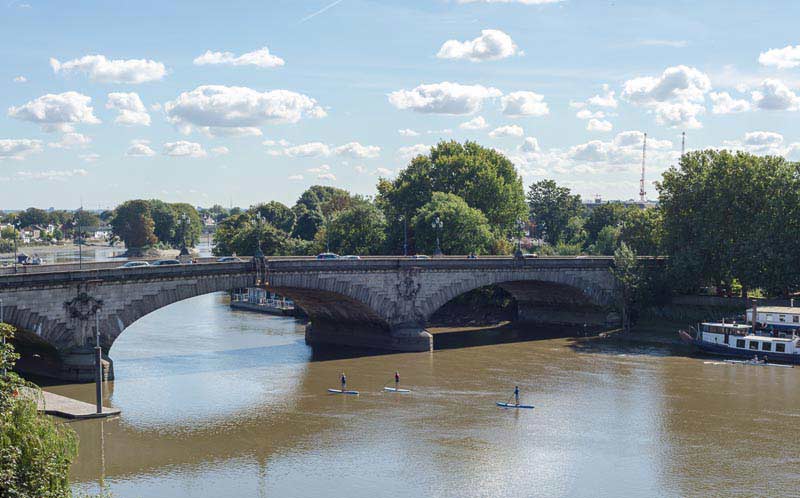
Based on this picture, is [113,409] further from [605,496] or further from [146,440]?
[605,496]

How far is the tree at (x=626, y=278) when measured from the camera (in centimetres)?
9550

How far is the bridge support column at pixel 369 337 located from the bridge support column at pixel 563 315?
2442 centimetres

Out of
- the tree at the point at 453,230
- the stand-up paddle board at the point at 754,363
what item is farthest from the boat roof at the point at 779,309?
the tree at the point at 453,230

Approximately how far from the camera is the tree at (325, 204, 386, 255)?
128 meters

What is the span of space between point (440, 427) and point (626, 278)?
4831 cm

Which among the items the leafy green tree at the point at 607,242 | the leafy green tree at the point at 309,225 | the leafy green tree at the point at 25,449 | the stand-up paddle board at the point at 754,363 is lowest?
the stand-up paddle board at the point at 754,363

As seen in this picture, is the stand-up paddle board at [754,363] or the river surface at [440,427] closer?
the river surface at [440,427]

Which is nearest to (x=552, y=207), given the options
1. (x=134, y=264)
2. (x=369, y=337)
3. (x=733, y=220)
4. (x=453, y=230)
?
(x=453, y=230)

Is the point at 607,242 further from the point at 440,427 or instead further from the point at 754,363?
the point at 440,427

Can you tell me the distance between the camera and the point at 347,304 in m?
83.7

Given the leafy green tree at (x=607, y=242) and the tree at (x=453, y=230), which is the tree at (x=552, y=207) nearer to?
the leafy green tree at (x=607, y=242)

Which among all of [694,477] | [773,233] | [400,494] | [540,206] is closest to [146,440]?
[400,494]

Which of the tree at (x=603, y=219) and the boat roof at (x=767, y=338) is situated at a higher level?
the tree at (x=603, y=219)

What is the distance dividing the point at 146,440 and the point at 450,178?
85146mm
